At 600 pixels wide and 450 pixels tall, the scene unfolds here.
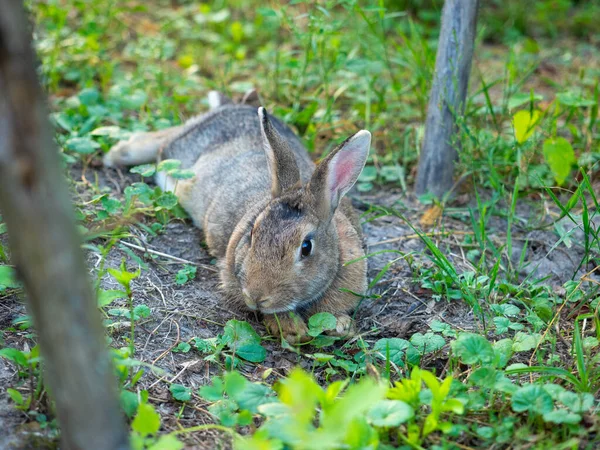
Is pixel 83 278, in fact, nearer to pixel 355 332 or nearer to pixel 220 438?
pixel 220 438

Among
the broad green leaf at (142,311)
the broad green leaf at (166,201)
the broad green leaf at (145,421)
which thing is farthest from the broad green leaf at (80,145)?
the broad green leaf at (145,421)

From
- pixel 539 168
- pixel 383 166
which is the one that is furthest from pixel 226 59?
pixel 539 168

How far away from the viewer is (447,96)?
15.3ft

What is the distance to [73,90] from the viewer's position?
6.04 m

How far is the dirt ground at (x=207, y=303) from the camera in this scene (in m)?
3.09

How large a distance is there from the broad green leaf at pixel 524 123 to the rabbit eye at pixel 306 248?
1776 mm

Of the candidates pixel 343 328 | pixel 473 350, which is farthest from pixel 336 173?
pixel 473 350

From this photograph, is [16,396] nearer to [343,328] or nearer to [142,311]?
[142,311]

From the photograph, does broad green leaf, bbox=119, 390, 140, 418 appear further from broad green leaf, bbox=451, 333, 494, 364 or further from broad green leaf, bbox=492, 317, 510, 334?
broad green leaf, bbox=492, 317, 510, 334

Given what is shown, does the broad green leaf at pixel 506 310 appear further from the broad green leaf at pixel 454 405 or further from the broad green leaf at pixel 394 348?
the broad green leaf at pixel 454 405

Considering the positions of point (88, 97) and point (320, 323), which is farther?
point (88, 97)

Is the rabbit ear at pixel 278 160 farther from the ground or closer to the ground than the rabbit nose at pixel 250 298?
farther from the ground

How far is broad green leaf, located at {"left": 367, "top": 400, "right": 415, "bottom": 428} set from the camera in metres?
2.53

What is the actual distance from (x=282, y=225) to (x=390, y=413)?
1.36m
